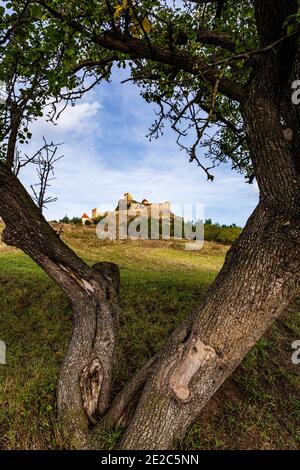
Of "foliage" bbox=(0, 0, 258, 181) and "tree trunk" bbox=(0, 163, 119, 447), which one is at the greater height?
"foliage" bbox=(0, 0, 258, 181)

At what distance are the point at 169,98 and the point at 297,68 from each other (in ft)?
12.0

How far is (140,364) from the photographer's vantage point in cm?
580

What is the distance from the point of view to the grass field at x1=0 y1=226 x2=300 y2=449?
15.0 feet

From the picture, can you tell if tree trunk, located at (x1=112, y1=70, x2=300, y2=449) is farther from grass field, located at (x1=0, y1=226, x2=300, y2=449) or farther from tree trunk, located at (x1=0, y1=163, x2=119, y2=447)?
tree trunk, located at (x1=0, y1=163, x2=119, y2=447)

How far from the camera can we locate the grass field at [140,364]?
15.0ft

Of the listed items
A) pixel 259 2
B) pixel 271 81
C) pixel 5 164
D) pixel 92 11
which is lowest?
pixel 5 164

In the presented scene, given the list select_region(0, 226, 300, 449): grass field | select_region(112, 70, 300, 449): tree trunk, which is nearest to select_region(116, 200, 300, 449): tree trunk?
select_region(112, 70, 300, 449): tree trunk

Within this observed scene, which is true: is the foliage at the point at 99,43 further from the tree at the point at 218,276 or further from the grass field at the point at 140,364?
the grass field at the point at 140,364

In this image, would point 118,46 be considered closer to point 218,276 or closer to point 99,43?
point 99,43

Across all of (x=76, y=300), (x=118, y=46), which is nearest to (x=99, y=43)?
(x=118, y=46)

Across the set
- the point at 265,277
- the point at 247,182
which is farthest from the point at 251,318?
the point at 247,182

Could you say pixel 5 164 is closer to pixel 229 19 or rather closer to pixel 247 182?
pixel 247 182

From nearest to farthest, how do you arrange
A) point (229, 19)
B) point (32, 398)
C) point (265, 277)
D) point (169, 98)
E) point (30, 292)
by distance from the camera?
1. point (265, 277)
2. point (32, 398)
3. point (229, 19)
4. point (169, 98)
5. point (30, 292)
